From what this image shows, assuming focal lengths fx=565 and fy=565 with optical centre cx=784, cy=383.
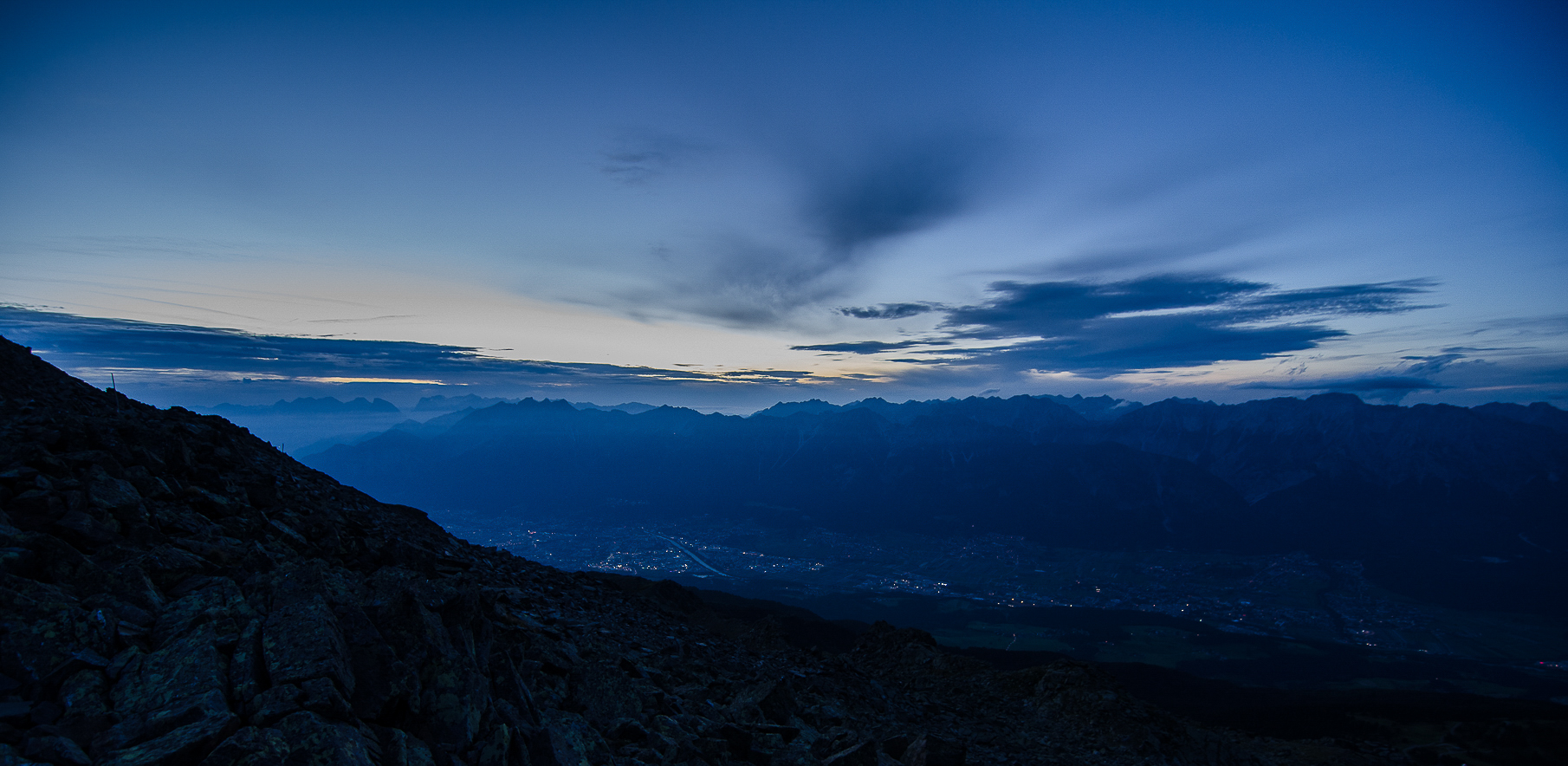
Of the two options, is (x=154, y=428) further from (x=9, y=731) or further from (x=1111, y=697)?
(x=1111, y=697)

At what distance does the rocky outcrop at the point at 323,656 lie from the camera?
8.74m

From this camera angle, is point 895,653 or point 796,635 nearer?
point 895,653

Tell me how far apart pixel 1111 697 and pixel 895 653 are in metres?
14.2

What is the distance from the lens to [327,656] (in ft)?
34.0

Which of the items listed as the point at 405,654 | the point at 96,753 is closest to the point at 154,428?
the point at 405,654

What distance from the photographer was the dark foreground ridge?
876 centimetres

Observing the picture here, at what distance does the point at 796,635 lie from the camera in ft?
203

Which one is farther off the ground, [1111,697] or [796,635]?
[1111,697]

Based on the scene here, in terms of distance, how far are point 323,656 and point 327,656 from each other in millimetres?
74

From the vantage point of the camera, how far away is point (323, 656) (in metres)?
10.3

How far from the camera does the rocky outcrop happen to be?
28.7 feet

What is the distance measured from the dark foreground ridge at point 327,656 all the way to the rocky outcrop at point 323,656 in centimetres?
5

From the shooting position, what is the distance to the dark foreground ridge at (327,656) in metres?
8.76

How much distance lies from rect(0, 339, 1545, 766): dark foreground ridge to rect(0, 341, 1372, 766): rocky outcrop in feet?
0.18
